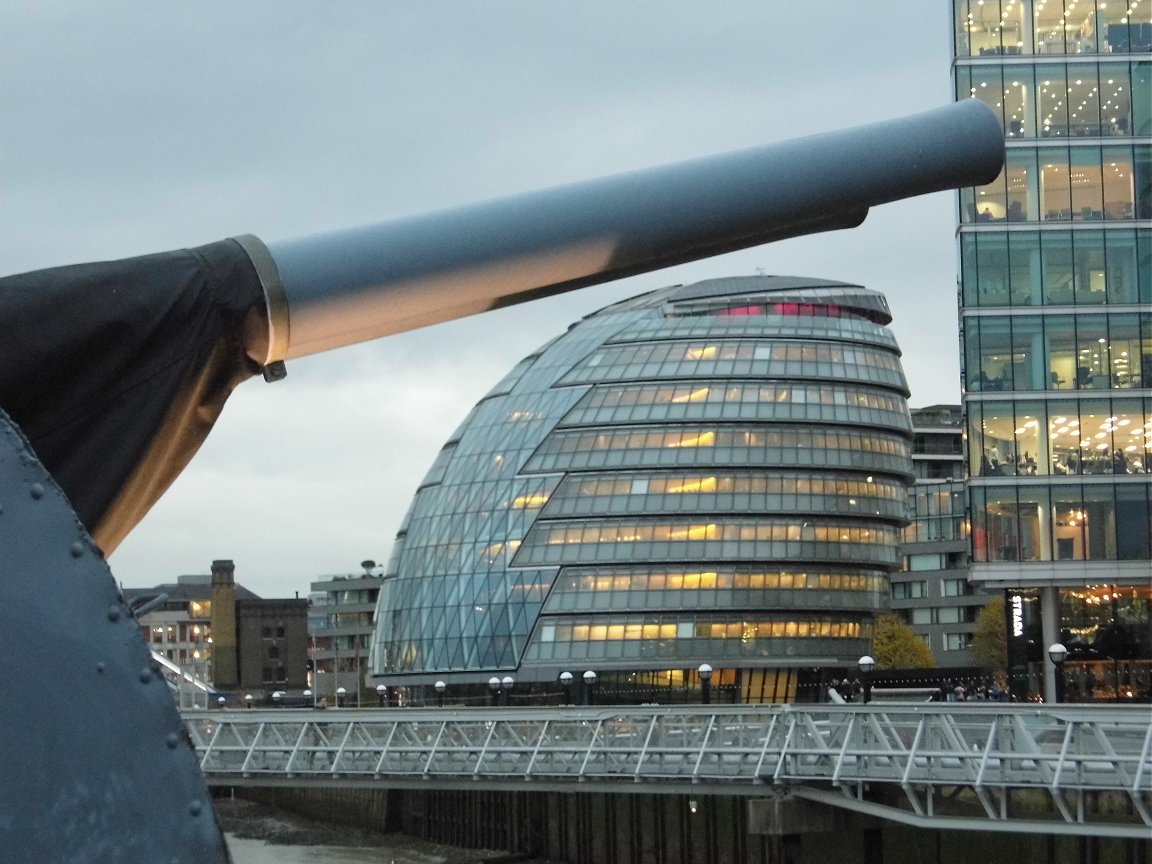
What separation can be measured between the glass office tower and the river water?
53.5ft

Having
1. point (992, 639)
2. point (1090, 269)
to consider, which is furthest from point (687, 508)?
point (1090, 269)

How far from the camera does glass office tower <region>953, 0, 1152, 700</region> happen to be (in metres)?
48.3

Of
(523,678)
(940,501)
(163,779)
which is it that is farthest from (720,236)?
(940,501)

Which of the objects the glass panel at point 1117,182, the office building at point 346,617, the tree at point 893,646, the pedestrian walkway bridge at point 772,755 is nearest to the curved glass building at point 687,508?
the tree at point 893,646

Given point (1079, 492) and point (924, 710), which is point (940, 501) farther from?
point (924, 710)

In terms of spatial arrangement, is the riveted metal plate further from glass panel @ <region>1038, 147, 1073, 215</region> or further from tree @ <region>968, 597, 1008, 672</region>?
tree @ <region>968, 597, 1008, 672</region>

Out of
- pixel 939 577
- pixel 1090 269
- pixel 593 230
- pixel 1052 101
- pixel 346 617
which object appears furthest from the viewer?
pixel 346 617

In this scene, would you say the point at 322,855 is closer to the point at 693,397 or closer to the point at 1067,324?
the point at 1067,324

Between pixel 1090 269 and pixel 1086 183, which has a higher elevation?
pixel 1086 183

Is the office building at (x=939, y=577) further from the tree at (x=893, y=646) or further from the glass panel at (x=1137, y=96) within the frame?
the glass panel at (x=1137, y=96)

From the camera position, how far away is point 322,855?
49.2m

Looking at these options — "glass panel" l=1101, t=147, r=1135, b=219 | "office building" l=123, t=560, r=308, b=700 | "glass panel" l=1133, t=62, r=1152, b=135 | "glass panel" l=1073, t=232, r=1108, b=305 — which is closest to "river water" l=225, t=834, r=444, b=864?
"glass panel" l=1073, t=232, r=1108, b=305

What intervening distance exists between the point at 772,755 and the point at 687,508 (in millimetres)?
52881

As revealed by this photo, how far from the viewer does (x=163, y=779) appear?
102 inches
